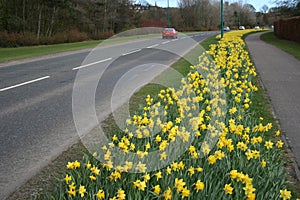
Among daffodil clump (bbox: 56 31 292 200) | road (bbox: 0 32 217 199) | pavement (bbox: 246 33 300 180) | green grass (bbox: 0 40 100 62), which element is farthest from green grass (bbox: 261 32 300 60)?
daffodil clump (bbox: 56 31 292 200)

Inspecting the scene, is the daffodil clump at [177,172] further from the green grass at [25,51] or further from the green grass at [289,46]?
the green grass at [289,46]

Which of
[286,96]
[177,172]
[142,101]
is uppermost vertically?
[177,172]

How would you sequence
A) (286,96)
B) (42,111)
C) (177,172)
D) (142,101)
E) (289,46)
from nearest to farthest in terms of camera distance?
(177,172)
(42,111)
(142,101)
(286,96)
(289,46)

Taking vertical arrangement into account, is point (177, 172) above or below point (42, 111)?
above

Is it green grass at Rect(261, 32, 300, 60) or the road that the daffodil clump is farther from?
green grass at Rect(261, 32, 300, 60)

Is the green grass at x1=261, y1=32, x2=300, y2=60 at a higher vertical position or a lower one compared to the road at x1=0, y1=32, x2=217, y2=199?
lower

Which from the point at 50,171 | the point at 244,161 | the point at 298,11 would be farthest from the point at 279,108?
the point at 298,11

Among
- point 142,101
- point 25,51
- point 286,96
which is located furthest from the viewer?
point 25,51

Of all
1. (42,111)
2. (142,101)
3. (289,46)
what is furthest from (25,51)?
(289,46)

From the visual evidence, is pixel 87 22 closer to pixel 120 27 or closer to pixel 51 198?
pixel 120 27

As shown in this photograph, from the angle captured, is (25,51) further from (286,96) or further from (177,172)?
(177,172)

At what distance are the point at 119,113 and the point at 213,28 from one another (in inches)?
3533

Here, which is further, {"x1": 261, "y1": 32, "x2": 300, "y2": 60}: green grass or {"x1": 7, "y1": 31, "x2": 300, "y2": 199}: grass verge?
{"x1": 261, "y1": 32, "x2": 300, "y2": 60}: green grass

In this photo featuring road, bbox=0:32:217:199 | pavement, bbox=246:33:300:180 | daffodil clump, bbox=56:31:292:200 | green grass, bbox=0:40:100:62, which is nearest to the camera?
daffodil clump, bbox=56:31:292:200
